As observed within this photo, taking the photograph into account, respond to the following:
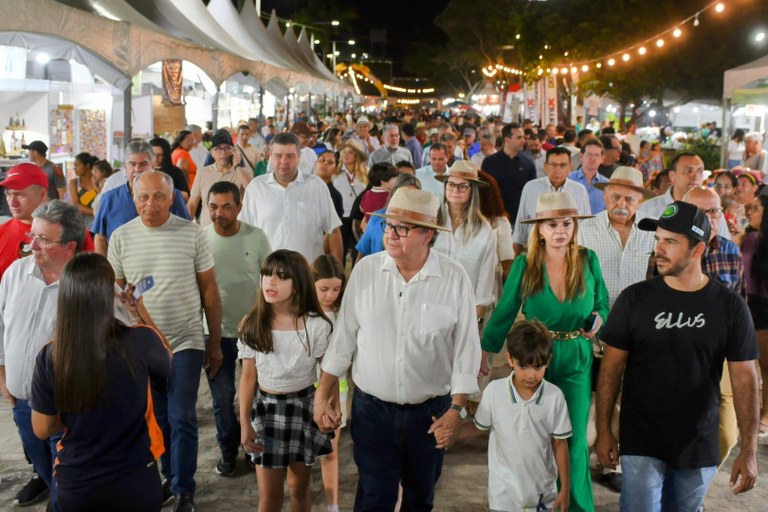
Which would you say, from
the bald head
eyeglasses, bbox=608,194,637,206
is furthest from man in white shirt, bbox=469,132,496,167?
the bald head

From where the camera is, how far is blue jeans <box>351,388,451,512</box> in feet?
12.5

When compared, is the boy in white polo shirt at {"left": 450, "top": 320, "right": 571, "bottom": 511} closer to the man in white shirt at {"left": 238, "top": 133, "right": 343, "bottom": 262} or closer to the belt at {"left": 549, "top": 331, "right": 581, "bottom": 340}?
the belt at {"left": 549, "top": 331, "right": 581, "bottom": 340}

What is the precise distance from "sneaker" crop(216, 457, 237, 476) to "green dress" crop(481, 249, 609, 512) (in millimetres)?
2130

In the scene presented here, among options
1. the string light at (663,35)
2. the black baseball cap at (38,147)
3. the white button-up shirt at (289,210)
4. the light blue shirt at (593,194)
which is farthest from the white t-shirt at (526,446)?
the string light at (663,35)

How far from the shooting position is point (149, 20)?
10.9 metres

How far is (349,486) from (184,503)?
1113 mm

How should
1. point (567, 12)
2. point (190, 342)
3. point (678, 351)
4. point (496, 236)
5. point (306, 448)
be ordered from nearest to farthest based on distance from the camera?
point (678, 351) → point (306, 448) → point (190, 342) → point (496, 236) → point (567, 12)

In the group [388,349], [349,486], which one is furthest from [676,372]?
[349,486]

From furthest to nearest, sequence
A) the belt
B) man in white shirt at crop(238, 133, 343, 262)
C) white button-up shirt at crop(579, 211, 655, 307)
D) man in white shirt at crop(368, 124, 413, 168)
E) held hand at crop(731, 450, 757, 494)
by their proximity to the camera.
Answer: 1. man in white shirt at crop(368, 124, 413, 168)
2. man in white shirt at crop(238, 133, 343, 262)
3. white button-up shirt at crop(579, 211, 655, 307)
4. the belt
5. held hand at crop(731, 450, 757, 494)

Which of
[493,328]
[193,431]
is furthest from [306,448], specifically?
[493,328]

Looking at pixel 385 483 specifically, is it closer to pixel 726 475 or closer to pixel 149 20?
pixel 726 475

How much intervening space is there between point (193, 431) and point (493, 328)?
190cm

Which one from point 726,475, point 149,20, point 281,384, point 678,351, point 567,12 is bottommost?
point 726,475

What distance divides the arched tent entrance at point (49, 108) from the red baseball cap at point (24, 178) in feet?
19.6
